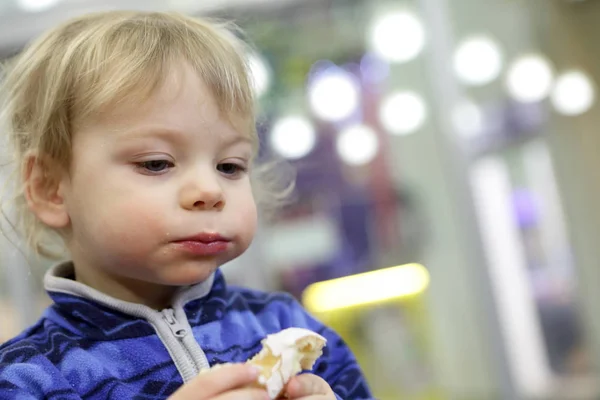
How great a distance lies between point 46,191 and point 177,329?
0.23 meters

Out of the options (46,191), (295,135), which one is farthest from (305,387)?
(295,135)

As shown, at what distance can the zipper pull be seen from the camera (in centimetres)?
80

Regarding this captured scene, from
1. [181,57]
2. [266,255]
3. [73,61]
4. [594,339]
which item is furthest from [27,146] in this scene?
[594,339]

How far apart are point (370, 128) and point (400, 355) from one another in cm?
91

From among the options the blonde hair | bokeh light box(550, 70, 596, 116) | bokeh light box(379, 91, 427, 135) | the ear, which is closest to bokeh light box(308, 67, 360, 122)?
bokeh light box(379, 91, 427, 135)

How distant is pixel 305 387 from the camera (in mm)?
698

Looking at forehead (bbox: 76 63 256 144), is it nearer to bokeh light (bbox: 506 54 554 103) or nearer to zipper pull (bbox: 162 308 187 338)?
zipper pull (bbox: 162 308 187 338)

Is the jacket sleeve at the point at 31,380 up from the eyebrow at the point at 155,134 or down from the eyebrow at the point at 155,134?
down

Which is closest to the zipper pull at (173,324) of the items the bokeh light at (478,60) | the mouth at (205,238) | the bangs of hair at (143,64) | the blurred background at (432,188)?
the mouth at (205,238)

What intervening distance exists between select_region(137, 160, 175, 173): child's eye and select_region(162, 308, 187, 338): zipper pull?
0.52ft

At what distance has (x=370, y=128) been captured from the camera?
10.0 ft

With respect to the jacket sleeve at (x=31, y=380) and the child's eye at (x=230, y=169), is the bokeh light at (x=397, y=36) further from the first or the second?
the jacket sleeve at (x=31, y=380)

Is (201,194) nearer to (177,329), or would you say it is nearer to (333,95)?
(177,329)

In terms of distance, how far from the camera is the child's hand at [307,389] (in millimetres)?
687
